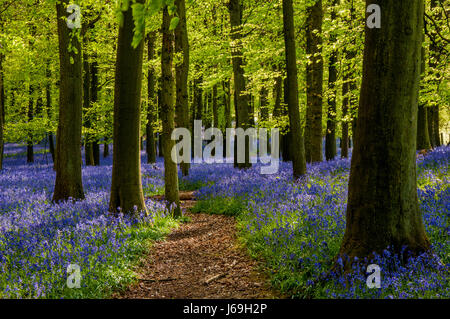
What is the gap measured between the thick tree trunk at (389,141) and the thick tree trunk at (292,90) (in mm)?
6005

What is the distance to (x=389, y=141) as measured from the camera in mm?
4055

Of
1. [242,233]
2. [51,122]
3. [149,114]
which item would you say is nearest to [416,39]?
[242,233]

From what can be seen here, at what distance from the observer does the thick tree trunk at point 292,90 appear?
9.85 meters

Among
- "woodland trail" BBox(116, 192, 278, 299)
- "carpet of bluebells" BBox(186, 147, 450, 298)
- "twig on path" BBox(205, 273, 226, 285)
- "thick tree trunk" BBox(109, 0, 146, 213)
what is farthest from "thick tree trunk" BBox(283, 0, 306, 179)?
"twig on path" BBox(205, 273, 226, 285)

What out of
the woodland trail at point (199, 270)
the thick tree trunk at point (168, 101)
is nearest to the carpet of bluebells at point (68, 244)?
the woodland trail at point (199, 270)

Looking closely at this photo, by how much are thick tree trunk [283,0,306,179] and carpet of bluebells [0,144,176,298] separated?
4440 millimetres

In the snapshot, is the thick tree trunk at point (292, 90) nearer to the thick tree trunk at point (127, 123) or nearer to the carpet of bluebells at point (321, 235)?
the carpet of bluebells at point (321, 235)

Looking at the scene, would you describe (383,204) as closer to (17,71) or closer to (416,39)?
(416,39)

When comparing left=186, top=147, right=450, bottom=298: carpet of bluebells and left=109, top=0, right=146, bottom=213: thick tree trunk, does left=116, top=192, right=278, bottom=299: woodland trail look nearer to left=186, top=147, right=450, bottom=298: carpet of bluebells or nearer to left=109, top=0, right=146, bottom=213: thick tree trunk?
left=186, top=147, right=450, bottom=298: carpet of bluebells

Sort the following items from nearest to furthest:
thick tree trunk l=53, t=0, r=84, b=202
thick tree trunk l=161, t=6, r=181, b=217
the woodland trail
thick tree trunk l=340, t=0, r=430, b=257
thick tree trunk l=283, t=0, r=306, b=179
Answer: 1. thick tree trunk l=340, t=0, r=430, b=257
2. the woodland trail
3. thick tree trunk l=161, t=6, r=181, b=217
4. thick tree trunk l=53, t=0, r=84, b=202
5. thick tree trunk l=283, t=0, r=306, b=179

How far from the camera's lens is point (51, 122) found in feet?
71.2

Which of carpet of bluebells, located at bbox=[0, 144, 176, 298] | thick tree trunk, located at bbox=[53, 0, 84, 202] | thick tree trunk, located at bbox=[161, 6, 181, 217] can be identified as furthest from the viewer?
thick tree trunk, located at bbox=[53, 0, 84, 202]

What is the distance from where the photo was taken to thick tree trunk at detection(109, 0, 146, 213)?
744cm

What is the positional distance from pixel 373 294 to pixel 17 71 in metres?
27.6
